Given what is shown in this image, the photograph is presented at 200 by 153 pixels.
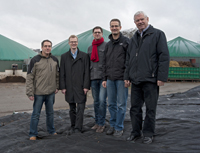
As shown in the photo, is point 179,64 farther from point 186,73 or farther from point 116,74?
point 116,74

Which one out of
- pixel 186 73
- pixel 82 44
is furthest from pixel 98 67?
pixel 82 44

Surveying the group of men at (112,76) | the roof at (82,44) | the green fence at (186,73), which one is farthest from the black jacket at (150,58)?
the roof at (82,44)

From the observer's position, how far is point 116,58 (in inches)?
127

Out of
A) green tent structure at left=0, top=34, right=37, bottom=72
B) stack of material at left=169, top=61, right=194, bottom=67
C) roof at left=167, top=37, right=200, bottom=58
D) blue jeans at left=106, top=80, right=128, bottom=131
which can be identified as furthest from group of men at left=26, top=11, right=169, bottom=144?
roof at left=167, top=37, right=200, bottom=58

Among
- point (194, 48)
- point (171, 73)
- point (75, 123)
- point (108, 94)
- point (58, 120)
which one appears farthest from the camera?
point (194, 48)

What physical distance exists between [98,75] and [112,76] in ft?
1.17

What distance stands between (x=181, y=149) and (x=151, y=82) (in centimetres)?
94

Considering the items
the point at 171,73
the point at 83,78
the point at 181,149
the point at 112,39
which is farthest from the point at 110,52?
the point at 171,73

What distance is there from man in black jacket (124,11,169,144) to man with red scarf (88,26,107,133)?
0.64m

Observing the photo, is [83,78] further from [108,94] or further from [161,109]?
[161,109]

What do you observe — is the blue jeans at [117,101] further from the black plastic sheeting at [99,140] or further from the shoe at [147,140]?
the shoe at [147,140]

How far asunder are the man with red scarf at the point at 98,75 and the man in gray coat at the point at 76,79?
4.5 inches

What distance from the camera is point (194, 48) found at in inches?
880

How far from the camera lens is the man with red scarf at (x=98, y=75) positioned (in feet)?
11.4
